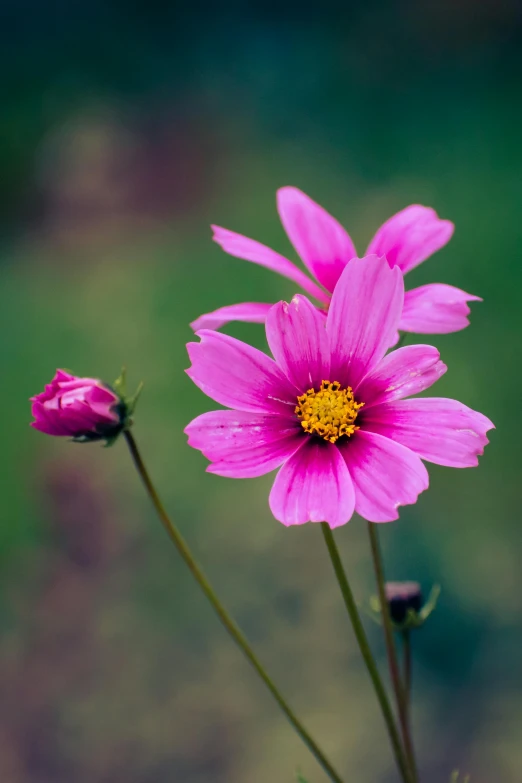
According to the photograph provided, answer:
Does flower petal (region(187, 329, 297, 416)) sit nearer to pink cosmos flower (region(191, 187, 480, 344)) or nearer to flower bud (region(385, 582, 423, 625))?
pink cosmos flower (region(191, 187, 480, 344))

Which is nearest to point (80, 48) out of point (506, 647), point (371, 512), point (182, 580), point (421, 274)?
point (421, 274)

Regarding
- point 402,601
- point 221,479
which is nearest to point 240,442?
point 402,601

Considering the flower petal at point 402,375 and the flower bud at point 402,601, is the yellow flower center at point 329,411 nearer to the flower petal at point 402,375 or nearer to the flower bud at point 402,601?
the flower petal at point 402,375

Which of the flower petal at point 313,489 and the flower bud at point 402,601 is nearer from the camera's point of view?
the flower petal at point 313,489

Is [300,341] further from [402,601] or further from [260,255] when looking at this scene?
[402,601]

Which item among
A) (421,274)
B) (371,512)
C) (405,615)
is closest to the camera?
(371,512)

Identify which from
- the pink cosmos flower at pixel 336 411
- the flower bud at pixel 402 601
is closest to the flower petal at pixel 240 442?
the pink cosmos flower at pixel 336 411

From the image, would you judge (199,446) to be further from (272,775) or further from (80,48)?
(80,48)
